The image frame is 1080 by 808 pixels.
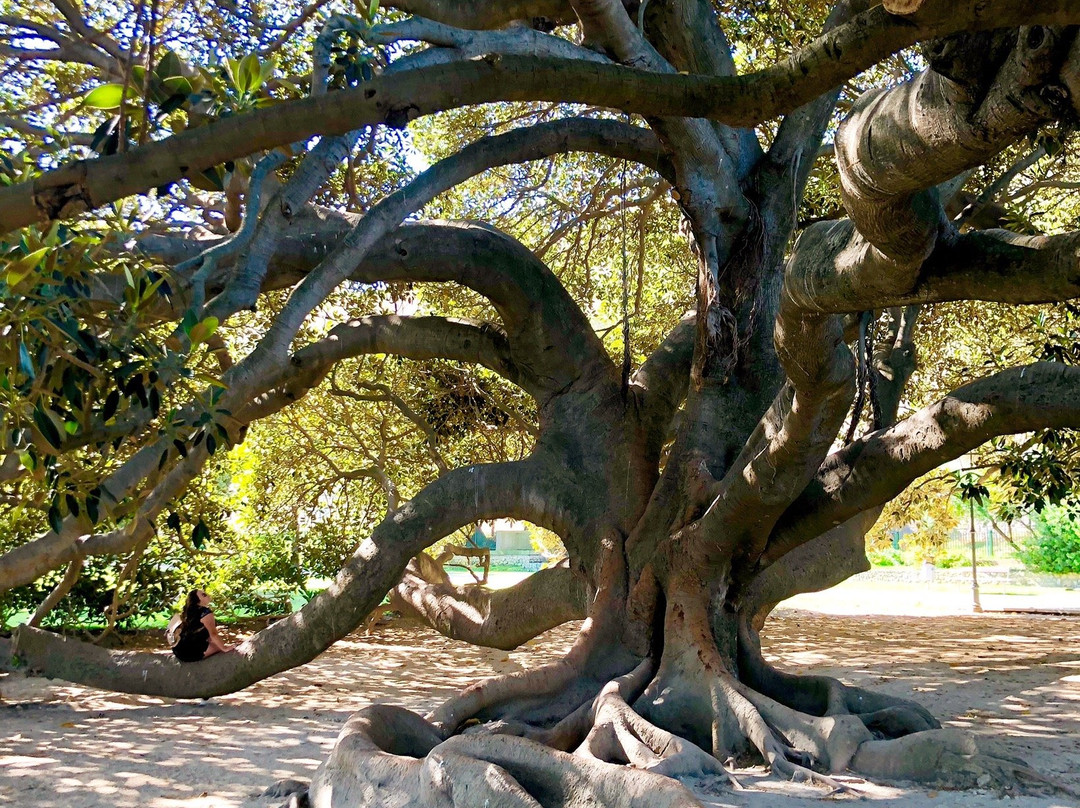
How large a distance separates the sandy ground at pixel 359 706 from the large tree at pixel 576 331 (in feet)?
1.35

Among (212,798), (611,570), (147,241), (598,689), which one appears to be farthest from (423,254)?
(212,798)

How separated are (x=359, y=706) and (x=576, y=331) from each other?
3.64 meters

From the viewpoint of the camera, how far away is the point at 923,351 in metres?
11.7

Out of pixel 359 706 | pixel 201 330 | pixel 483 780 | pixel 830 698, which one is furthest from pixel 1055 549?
pixel 201 330

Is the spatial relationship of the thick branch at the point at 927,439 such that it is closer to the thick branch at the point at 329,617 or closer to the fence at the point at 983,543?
the thick branch at the point at 329,617

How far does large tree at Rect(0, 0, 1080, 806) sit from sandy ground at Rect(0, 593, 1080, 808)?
0.41 m

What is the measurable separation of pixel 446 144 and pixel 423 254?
4.13 m

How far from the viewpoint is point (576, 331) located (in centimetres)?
745

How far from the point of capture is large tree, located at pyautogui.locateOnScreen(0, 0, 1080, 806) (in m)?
2.59

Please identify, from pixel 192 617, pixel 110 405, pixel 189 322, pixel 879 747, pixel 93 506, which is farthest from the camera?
pixel 192 617

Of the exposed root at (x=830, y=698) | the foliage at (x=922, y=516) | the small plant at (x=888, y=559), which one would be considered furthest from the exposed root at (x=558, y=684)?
the small plant at (x=888, y=559)

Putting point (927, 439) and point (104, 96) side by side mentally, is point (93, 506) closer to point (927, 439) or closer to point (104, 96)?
point (104, 96)

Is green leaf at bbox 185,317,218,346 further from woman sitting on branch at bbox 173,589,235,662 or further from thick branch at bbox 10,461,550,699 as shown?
woman sitting on branch at bbox 173,589,235,662

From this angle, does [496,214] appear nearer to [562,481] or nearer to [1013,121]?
[562,481]
